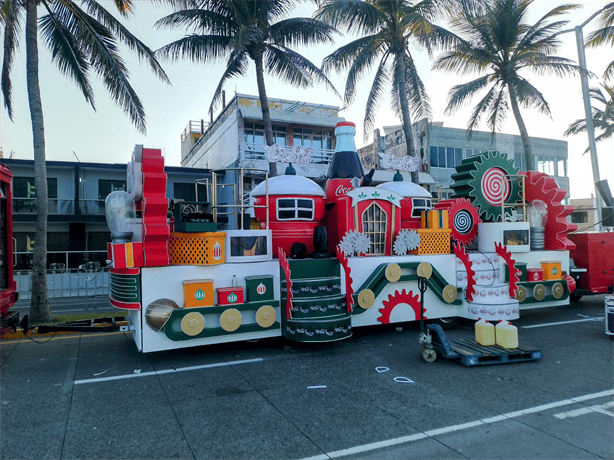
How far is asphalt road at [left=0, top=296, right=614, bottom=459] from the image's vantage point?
4840 millimetres

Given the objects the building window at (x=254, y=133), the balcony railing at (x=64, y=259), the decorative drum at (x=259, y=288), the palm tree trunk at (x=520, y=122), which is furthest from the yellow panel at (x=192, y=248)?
the building window at (x=254, y=133)

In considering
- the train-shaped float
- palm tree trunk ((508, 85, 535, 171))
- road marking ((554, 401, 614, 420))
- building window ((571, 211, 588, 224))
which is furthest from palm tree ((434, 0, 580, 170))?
building window ((571, 211, 588, 224))

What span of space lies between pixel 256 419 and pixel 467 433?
259cm

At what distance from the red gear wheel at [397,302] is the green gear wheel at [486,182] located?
3982 millimetres

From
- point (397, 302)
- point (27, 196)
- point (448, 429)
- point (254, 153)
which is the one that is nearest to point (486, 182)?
point (397, 302)

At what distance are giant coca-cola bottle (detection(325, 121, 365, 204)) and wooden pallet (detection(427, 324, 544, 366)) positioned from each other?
4.64 m

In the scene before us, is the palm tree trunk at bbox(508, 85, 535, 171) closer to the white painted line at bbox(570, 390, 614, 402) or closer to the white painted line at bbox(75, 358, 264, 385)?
the white painted line at bbox(570, 390, 614, 402)

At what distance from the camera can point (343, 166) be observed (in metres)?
11.7

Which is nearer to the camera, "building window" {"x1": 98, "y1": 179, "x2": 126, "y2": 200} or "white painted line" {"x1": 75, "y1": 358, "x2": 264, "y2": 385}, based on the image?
"white painted line" {"x1": 75, "y1": 358, "x2": 264, "y2": 385}

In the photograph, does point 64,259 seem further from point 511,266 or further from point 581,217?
point 581,217

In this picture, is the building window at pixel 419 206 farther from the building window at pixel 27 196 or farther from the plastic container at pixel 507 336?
the building window at pixel 27 196

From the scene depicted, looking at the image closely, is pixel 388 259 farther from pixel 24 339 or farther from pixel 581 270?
pixel 24 339

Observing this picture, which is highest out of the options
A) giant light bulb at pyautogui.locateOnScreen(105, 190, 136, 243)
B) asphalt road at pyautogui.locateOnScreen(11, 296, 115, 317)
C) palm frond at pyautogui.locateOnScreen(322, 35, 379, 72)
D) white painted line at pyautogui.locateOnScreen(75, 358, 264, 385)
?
palm frond at pyautogui.locateOnScreen(322, 35, 379, 72)

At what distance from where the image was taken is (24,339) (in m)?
9.98
